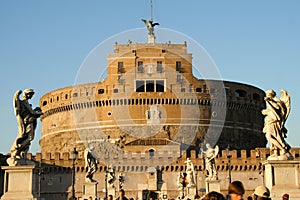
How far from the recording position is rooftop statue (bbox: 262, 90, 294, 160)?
9.22m

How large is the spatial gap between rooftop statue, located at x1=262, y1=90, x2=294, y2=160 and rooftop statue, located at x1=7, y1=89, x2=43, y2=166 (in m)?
3.65

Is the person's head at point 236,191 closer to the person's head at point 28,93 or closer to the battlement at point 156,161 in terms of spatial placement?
the person's head at point 28,93

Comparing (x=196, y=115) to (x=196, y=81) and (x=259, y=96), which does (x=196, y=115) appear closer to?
(x=196, y=81)

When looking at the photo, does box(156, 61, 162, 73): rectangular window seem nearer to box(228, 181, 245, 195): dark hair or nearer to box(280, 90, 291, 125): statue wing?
box(280, 90, 291, 125): statue wing

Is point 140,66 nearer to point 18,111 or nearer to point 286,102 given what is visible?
point 18,111

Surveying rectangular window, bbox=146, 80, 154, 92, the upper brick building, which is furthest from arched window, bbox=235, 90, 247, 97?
rectangular window, bbox=146, 80, 154, 92

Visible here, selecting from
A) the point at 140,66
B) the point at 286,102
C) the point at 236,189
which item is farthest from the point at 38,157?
the point at 236,189

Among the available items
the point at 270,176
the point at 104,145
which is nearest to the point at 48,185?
the point at 104,145

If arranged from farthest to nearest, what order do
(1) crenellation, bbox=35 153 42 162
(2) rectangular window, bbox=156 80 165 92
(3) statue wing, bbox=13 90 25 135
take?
(2) rectangular window, bbox=156 80 165 92 → (1) crenellation, bbox=35 153 42 162 → (3) statue wing, bbox=13 90 25 135

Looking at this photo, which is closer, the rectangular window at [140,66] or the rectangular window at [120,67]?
the rectangular window at [140,66]

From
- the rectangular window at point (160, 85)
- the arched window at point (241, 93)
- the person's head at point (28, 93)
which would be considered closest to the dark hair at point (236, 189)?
the person's head at point (28, 93)

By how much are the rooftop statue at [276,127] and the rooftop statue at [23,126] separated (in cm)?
365

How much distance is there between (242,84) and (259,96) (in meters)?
2.66

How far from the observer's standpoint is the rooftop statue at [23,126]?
9.51 metres
